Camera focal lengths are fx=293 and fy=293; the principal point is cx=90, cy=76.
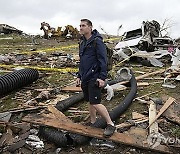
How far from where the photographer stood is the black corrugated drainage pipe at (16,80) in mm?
7922

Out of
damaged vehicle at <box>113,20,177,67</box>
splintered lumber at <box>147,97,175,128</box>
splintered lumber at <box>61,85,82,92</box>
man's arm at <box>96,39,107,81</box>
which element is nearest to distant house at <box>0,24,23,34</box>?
damaged vehicle at <box>113,20,177,67</box>

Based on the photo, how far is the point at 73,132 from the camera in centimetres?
520

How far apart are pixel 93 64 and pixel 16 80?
4104 mm

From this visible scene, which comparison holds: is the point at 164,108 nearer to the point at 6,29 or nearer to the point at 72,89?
Result: the point at 72,89

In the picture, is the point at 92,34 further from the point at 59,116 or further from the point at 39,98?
the point at 39,98

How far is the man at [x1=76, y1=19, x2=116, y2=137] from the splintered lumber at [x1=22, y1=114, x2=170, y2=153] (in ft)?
0.47

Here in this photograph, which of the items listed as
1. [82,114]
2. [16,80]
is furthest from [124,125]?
[16,80]

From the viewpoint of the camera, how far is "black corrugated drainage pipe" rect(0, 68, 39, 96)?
792cm

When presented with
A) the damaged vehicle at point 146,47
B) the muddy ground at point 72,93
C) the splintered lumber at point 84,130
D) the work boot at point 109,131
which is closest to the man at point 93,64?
the work boot at point 109,131

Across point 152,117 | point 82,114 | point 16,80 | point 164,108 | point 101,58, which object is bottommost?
point 82,114

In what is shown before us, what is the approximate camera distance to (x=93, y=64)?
16.3 feet

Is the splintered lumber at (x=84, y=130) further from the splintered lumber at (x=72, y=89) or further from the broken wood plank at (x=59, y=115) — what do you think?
the splintered lumber at (x=72, y=89)

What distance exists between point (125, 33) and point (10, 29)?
1757cm

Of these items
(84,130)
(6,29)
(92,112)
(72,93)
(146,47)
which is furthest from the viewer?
(6,29)
